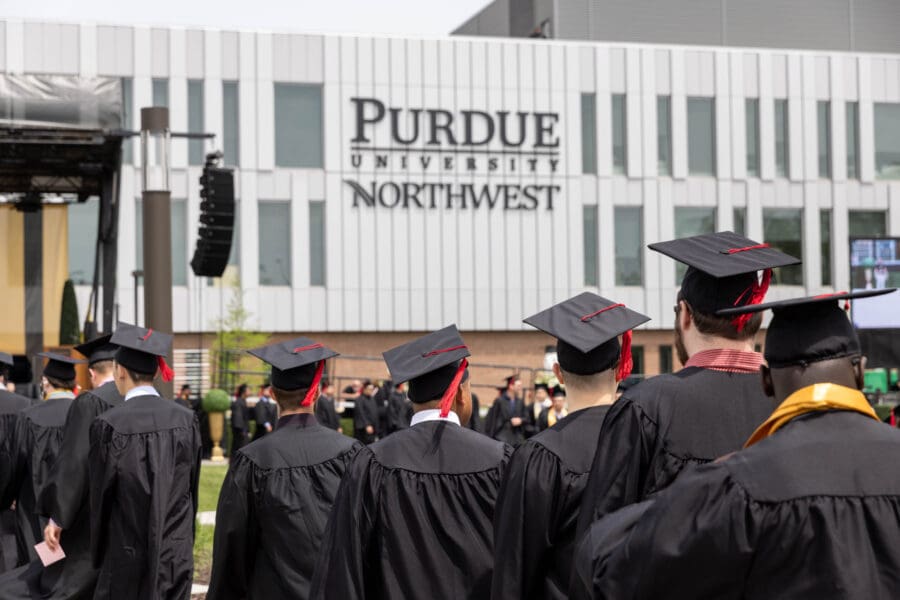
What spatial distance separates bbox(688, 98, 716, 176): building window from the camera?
4006 centimetres

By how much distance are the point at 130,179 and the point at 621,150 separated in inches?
593

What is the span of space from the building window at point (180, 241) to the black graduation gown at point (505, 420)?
15.7 m

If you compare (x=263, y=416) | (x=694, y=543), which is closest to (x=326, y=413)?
(x=263, y=416)

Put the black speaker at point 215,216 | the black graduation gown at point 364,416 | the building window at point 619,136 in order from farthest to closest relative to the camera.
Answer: the building window at point 619,136, the black graduation gown at point 364,416, the black speaker at point 215,216

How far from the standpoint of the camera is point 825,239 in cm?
4109

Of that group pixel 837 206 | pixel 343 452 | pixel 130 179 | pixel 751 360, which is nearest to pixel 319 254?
pixel 130 179

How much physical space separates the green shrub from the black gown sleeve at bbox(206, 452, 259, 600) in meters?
21.7

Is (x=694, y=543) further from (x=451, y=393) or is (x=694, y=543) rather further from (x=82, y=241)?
(x=82, y=241)

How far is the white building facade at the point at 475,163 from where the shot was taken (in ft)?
118

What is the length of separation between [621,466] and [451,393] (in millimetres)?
1573

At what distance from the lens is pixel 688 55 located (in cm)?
3984

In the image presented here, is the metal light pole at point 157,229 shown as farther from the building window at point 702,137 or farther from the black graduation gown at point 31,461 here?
the building window at point 702,137

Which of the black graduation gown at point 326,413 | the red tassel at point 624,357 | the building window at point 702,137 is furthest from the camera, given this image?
the building window at point 702,137

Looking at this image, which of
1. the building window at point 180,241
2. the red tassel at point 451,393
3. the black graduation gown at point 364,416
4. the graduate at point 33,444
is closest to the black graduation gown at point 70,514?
the graduate at point 33,444
